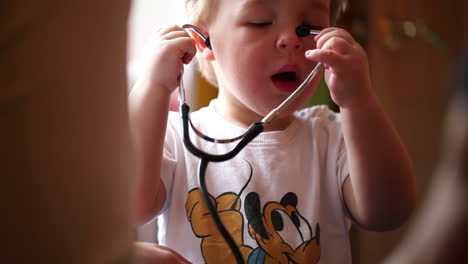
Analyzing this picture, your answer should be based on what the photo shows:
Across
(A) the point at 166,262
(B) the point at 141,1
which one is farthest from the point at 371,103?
(B) the point at 141,1

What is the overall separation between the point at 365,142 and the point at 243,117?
29 cm

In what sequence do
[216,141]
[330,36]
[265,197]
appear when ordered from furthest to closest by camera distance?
[265,197] < [330,36] < [216,141]

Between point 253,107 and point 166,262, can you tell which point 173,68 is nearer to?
point 253,107

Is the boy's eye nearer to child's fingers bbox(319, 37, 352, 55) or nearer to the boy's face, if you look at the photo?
the boy's face

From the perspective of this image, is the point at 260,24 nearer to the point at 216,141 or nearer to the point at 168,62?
the point at 168,62

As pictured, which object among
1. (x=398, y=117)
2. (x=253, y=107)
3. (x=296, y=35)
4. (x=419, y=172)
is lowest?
(x=419, y=172)

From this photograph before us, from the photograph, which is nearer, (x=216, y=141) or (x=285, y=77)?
(x=216, y=141)

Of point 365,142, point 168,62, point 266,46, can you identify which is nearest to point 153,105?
point 168,62

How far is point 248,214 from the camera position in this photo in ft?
2.79

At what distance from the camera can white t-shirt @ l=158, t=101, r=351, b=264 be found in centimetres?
84

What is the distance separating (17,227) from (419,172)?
1.95m

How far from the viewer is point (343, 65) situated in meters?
0.73

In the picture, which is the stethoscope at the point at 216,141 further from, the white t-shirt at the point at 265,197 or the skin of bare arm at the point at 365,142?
the white t-shirt at the point at 265,197

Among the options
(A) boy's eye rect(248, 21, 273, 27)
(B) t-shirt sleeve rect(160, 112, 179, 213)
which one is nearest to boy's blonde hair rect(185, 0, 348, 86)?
(A) boy's eye rect(248, 21, 273, 27)
